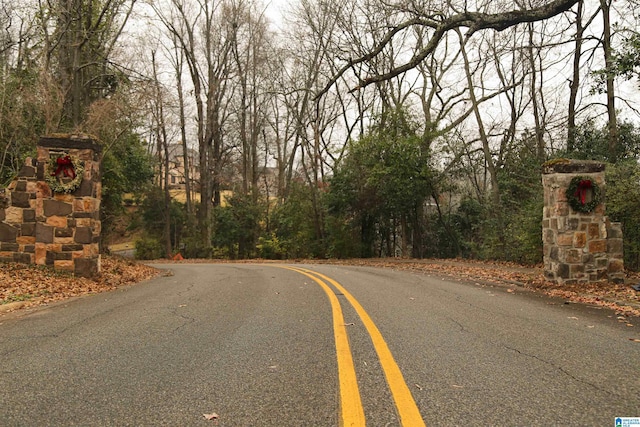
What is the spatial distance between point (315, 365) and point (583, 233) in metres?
8.01

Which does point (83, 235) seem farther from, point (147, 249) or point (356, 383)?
point (147, 249)

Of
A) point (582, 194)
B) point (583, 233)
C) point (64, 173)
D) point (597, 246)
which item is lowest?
point (597, 246)

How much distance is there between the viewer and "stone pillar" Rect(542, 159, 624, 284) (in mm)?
9266

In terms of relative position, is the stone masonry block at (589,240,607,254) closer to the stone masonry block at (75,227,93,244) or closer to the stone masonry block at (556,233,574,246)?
the stone masonry block at (556,233,574,246)

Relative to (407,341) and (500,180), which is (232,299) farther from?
(500,180)

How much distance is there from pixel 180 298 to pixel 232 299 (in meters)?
1.03

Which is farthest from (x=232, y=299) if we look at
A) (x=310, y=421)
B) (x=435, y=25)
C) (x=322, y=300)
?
(x=435, y=25)

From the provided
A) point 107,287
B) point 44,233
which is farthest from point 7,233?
point 107,287

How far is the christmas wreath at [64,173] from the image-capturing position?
9586mm

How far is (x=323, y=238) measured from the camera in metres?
27.0

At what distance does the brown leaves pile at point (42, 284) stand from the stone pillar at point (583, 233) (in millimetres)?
10096

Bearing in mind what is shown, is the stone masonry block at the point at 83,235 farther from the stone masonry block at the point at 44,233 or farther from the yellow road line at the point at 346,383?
the yellow road line at the point at 346,383

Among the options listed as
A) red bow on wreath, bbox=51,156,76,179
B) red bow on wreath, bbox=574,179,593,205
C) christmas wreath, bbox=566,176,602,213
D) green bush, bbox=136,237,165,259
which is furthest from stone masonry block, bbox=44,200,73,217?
green bush, bbox=136,237,165,259

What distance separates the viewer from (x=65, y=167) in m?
9.69
